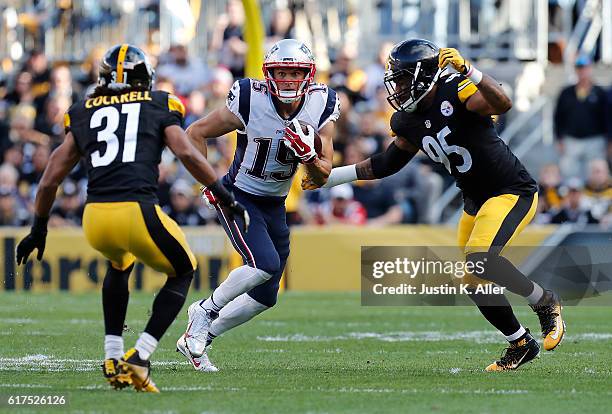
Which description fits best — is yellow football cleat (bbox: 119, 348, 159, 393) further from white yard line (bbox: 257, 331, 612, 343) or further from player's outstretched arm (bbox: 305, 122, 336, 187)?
white yard line (bbox: 257, 331, 612, 343)

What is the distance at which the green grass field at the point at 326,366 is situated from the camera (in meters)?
5.91

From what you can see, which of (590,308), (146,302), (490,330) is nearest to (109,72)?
(490,330)

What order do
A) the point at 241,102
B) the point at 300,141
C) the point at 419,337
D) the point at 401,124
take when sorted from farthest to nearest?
the point at 419,337 < the point at 401,124 < the point at 241,102 < the point at 300,141

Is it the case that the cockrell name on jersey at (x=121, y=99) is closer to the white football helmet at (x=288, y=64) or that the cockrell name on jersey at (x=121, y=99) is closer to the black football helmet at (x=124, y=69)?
the black football helmet at (x=124, y=69)

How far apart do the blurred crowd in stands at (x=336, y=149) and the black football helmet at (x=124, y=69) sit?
684cm

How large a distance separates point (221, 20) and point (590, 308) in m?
7.25

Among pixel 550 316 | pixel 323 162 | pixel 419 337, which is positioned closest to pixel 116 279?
pixel 323 162

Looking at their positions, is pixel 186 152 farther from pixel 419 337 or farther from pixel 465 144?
pixel 419 337

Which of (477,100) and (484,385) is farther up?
(477,100)

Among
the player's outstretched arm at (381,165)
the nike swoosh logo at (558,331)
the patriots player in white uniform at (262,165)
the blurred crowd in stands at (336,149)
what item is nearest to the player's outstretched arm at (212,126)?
the patriots player in white uniform at (262,165)

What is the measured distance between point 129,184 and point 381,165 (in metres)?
2.19

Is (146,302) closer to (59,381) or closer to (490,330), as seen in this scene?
(490,330)

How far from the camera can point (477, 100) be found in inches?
284

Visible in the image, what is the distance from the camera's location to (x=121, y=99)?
20.6 feet
